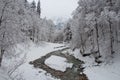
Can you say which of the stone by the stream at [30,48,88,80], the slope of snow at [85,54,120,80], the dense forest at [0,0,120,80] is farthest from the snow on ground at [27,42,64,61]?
the slope of snow at [85,54,120,80]

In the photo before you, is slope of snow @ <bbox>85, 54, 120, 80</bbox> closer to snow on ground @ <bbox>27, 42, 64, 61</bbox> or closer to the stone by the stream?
the stone by the stream

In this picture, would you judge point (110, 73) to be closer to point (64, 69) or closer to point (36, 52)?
point (64, 69)

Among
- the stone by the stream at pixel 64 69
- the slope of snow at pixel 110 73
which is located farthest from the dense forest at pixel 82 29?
the stone by the stream at pixel 64 69

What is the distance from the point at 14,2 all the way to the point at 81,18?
1830cm

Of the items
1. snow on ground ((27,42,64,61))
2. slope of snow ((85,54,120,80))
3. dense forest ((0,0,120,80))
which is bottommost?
snow on ground ((27,42,64,61))

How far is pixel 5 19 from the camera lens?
1391 centimetres

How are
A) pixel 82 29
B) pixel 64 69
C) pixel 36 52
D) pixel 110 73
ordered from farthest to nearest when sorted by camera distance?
pixel 36 52
pixel 82 29
pixel 64 69
pixel 110 73

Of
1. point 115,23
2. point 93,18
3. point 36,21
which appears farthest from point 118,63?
point 36,21

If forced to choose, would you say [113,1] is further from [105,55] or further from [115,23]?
[105,55]

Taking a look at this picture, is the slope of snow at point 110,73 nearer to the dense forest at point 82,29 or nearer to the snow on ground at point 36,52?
the dense forest at point 82,29

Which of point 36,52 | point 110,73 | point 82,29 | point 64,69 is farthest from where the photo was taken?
point 36,52

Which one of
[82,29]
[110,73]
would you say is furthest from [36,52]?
[110,73]

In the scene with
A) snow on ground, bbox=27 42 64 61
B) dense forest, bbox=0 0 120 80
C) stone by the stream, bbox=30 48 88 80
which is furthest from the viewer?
snow on ground, bbox=27 42 64 61

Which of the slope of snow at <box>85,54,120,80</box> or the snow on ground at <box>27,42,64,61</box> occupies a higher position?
the slope of snow at <box>85,54,120,80</box>
